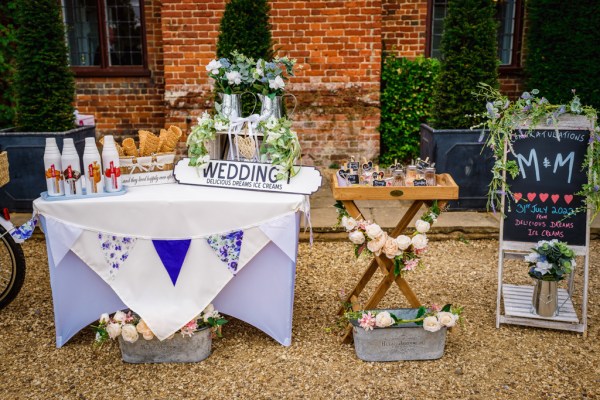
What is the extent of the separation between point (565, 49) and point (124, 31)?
5.71m

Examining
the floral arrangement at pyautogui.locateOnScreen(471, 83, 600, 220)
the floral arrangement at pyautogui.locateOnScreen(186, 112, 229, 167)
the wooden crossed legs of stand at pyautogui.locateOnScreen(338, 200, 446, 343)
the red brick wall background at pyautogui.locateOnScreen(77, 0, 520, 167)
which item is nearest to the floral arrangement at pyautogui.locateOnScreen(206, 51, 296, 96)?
the floral arrangement at pyautogui.locateOnScreen(186, 112, 229, 167)

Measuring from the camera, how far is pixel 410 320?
316cm

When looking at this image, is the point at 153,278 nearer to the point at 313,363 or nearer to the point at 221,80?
the point at 313,363

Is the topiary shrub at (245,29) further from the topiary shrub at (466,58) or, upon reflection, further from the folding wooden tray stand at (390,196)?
the folding wooden tray stand at (390,196)

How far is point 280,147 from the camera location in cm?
332

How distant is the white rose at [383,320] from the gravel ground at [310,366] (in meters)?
0.25

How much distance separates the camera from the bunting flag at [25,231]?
3.34 meters

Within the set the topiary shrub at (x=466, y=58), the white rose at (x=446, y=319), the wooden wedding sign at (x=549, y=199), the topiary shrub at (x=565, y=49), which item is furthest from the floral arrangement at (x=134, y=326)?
the topiary shrub at (x=565, y=49)

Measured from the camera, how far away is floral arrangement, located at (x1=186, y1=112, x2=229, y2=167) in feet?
11.1

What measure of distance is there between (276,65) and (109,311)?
1803mm

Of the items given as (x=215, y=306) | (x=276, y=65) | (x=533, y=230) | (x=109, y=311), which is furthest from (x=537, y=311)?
(x=109, y=311)

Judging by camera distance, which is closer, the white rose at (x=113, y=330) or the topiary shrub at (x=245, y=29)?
the white rose at (x=113, y=330)

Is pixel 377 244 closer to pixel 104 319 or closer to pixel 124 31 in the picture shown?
pixel 104 319

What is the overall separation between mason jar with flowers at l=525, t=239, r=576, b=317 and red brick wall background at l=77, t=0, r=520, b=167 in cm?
396
